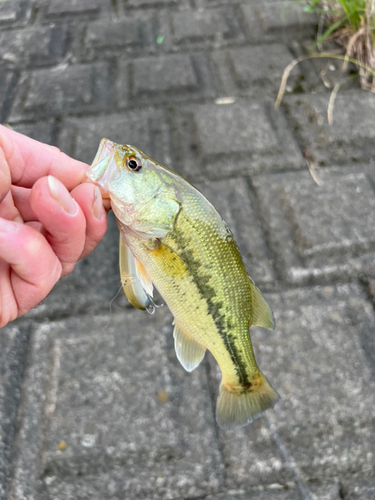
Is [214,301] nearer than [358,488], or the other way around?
[214,301]

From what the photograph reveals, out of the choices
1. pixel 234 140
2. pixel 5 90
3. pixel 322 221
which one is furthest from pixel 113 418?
pixel 5 90

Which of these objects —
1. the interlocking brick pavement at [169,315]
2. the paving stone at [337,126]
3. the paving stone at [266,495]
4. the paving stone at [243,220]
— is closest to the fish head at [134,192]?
the interlocking brick pavement at [169,315]

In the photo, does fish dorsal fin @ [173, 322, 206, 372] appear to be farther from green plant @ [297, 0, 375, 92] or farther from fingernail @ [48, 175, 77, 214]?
green plant @ [297, 0, 375, 92]

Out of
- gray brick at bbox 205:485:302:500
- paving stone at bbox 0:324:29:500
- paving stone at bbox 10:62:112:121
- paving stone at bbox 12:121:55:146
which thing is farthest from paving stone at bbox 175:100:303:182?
gray brick at bbox 205:485:302:500

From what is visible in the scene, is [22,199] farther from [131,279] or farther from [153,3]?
[153,3]

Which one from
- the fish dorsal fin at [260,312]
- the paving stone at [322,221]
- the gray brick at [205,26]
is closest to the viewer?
the fish dorsal fin at [260,312]

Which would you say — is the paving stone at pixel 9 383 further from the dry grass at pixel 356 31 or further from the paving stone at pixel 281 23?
the paving stone at pixel 281 23
